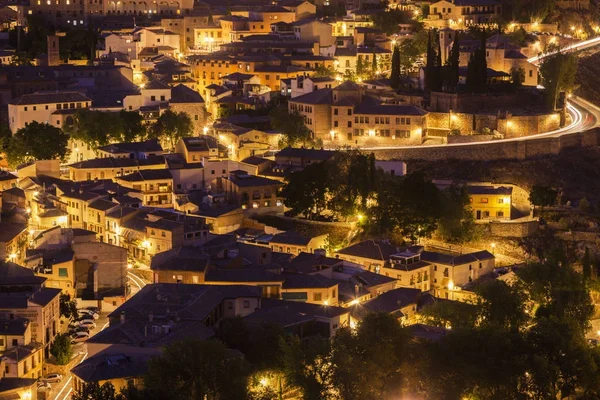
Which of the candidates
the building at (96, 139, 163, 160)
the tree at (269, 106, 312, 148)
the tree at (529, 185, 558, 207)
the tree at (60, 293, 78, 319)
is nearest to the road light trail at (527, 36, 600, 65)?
the tree at (269, 106, 312, 148)

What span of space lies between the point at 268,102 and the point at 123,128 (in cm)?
574

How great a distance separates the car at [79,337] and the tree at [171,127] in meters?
14.4

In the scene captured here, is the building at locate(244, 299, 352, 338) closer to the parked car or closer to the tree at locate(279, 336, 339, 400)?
the tree at locate(279, 336, 339, 400)

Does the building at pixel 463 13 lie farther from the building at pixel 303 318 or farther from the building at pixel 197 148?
the building at pixel 303 318

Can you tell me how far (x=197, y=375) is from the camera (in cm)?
2275

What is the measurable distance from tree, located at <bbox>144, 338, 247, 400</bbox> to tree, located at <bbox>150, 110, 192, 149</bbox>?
62.4ft

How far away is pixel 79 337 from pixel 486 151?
16703 millimetres

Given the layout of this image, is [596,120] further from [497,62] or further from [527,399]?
[527,399]

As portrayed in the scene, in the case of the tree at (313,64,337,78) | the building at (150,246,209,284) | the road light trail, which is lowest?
the building at (150,246,209,284)

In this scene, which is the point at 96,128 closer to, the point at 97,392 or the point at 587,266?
the point at 587,266

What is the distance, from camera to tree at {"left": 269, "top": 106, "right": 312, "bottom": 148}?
4075 cm

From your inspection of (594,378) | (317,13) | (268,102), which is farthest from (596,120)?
(594,378)

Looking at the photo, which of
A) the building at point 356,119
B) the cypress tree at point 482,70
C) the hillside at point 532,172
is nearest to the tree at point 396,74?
the building at point 356,119

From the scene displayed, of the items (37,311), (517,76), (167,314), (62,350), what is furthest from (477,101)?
(62,350)
